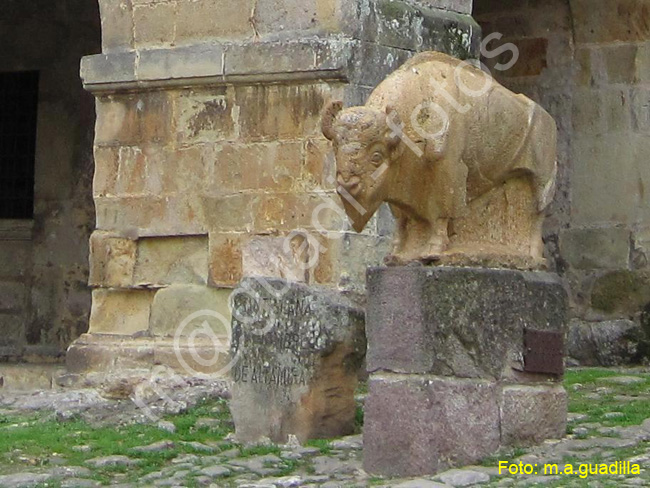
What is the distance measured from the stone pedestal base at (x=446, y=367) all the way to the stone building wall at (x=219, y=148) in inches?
80.7

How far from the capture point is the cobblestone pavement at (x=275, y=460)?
6.09 metres

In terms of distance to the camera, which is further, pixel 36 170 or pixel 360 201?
pixel 36 170

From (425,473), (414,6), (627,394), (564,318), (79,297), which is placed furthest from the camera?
(79,297)

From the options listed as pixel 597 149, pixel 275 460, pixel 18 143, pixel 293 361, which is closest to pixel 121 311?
pixel 293 361

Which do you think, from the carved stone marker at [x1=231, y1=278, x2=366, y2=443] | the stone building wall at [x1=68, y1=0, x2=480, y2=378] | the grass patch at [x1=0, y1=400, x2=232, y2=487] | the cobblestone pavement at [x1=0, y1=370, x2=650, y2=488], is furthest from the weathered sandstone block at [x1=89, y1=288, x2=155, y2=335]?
the carved stone marker at [x1=231, y1=278, x2=366, y2=443]

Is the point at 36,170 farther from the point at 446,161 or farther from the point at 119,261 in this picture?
the point at 446,161

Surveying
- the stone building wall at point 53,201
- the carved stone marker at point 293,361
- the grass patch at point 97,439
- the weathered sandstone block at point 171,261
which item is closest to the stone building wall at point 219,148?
the weathered sandstone block at point 171,261

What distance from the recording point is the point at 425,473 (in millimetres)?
6184

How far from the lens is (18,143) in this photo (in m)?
13.4

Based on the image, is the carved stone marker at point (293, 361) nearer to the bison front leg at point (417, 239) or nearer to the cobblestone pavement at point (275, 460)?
the cobblestone pavement at point (275, 460)

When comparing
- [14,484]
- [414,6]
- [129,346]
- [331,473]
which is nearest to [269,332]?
→ [331,473]

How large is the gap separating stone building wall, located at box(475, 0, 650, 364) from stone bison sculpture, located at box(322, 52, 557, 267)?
4233 millimetres

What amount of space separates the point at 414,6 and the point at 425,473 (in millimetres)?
3672

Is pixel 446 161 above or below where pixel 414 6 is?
below
